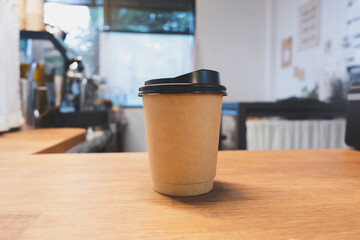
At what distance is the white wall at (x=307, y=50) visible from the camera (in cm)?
227

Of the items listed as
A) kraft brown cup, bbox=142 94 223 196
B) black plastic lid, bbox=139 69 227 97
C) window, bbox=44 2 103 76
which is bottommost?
kraft brown cup, bbox=142 94 223 196

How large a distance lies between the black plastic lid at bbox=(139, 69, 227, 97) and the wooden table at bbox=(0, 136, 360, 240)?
126 millimetres

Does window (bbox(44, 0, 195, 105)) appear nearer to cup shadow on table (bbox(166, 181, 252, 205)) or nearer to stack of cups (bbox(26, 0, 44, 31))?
stack of cups (bbox(26, 0, 44, 31))

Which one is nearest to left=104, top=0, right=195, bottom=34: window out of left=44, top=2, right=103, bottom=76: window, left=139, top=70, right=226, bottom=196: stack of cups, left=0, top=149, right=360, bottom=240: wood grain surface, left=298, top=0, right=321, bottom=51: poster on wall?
left=44, top=2, right=103, bottom=76: window

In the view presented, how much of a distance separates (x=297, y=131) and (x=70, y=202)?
1814mm

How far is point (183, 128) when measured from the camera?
32 cm

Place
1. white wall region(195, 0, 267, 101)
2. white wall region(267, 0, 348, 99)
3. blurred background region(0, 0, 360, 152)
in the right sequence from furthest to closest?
white wall region(195, 0, 267, 101) → white wall region(267, 0, 348, 99) → blurred background region(0, 0, 360, 152)

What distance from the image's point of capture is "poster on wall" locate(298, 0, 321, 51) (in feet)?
8.40

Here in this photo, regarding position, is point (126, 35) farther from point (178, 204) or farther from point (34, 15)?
point (178, 204)

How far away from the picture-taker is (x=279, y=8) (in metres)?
3.39

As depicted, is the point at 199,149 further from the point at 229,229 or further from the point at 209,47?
the point at 209,47

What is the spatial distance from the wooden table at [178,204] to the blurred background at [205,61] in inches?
39.3

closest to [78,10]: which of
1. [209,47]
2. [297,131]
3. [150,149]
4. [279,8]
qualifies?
[209,47]

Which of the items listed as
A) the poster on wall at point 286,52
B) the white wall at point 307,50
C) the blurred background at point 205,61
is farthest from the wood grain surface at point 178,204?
the poster on wall at point 286,52
